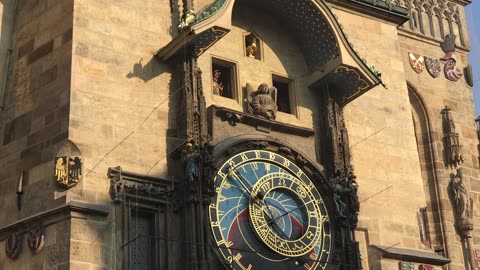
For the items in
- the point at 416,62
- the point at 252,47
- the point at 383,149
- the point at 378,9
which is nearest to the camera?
the point at 252,47

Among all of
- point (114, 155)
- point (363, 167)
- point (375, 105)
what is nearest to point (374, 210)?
point (363, 167)

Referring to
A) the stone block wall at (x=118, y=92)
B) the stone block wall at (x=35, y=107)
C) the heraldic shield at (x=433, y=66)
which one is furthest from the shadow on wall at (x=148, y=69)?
the heraldic shield at (x=433, y=66)

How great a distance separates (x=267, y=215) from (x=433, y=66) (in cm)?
859

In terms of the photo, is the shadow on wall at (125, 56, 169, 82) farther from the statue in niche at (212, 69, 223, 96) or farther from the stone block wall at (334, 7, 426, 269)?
the stone block wall at (334, 7, 426, 269)

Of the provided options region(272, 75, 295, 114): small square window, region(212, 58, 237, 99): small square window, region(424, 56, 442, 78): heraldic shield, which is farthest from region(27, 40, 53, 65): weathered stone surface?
region(424, 56, 442, 78): heraldic shield

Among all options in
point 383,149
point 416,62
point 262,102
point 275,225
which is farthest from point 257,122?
point 416,62

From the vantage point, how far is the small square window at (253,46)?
16656mm

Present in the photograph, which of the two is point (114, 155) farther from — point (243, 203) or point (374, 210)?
point (374, 210)

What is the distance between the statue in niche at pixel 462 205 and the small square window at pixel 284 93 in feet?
18.7

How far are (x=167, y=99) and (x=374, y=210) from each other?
446 cm

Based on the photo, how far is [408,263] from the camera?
16.4 metres

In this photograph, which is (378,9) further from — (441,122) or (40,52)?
(40,52)

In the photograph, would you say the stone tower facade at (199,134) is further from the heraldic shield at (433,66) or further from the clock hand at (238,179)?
the heraldic shield at (433,66)

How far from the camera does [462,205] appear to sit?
20.5m
